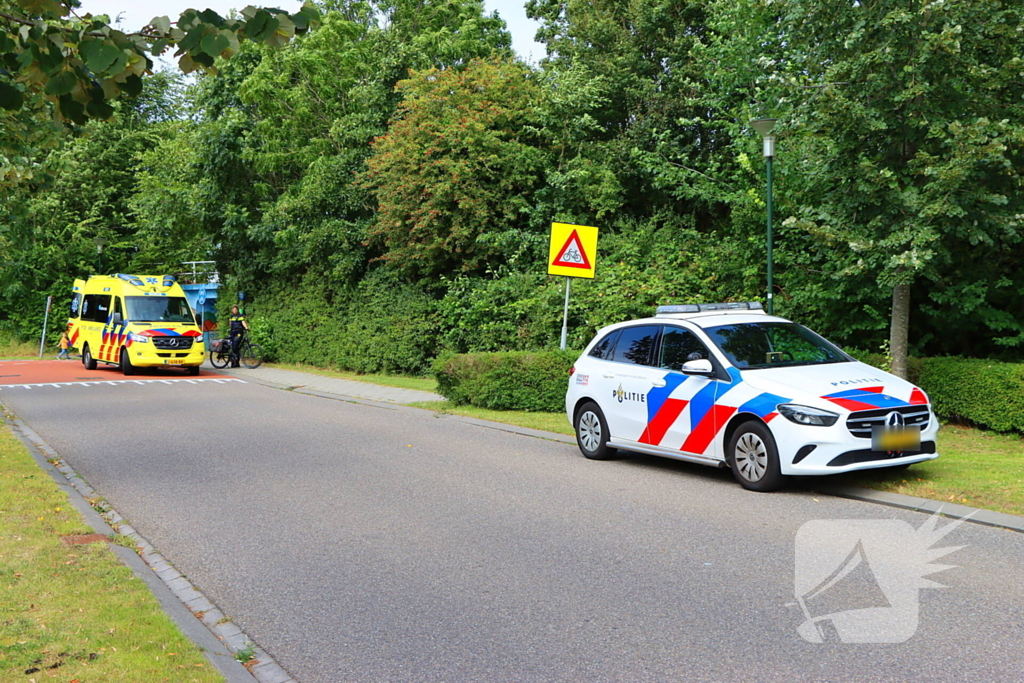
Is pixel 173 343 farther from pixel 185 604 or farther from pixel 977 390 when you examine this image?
pixel 185 604

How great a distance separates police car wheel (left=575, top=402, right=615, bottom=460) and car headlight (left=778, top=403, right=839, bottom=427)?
2698 millimetres

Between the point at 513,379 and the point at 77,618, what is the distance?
11220 mm

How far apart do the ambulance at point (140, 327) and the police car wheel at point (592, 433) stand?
18317 millimetres

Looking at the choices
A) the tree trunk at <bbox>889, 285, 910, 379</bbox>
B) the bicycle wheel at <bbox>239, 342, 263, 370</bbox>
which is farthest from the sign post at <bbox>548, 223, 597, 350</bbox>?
the bicycle wheel at <bbox>239, 342, 263, 370</bbox>

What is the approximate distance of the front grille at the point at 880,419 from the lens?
8.40 metres

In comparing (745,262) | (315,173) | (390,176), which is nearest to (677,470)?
(745,262)

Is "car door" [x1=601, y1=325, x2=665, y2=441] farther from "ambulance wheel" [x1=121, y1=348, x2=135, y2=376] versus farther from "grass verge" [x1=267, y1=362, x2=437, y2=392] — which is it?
"ambulance wheel" [x1=121, y1=348, x2=135, y2=376]

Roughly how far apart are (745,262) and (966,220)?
541cm

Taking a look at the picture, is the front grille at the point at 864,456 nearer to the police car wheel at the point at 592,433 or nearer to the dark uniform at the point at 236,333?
the police car wheel at the point at 592,433

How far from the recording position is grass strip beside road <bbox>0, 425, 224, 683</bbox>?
4387 millimetres

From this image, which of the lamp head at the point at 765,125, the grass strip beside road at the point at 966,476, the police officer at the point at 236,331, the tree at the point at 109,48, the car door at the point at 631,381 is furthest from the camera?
the police officer at the point at 236,331

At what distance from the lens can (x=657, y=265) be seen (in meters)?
18.7

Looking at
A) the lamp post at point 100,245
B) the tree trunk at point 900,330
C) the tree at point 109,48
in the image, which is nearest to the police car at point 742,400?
the tree trunk at point 900,330

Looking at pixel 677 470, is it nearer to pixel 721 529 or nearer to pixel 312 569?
pixel 721 529
